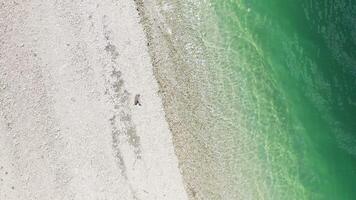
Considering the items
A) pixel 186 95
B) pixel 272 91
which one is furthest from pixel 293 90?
pixel 186 95

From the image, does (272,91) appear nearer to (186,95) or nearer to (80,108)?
(186,95)

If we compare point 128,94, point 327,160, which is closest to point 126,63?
point 128,94

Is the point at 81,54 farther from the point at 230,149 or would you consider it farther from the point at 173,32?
the point at 230,149

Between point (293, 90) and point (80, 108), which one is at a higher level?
point (293, 90)

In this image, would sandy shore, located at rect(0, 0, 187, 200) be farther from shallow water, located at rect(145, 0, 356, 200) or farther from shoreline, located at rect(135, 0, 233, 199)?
shallow water, located at rect(145, 0, 356, 200)

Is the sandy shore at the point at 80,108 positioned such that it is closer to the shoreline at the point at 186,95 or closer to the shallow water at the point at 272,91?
the shoreline at the point at 186,95
